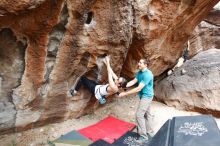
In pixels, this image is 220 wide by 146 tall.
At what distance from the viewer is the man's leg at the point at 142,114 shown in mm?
6258

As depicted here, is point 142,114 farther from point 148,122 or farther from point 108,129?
point 108,129

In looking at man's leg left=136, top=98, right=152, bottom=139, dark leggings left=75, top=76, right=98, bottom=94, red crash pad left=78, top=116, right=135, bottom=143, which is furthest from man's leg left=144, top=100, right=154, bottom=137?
dark leggings left=75, top=76, right=98, bottom=94

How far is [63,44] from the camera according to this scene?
225 inches

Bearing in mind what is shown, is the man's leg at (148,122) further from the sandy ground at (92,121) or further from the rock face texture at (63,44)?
the rock face texture at (63,44)

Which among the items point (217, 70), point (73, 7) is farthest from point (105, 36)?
point (217, 70)

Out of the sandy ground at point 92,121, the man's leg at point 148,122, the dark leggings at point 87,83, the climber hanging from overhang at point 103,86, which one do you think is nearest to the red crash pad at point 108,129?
the sandy ground at point 92,121

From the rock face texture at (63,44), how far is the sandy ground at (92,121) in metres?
0.16

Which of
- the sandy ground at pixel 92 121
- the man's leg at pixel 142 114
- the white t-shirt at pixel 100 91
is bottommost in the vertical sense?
the sandy ground at pixel 92 121

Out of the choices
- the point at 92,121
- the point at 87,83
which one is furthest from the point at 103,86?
the point at 92,121

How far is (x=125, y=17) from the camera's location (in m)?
5.95

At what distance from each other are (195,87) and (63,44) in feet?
12.9

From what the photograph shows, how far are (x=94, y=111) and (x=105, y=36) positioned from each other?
2.19 meters

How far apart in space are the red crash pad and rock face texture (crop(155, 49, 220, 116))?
1.78m

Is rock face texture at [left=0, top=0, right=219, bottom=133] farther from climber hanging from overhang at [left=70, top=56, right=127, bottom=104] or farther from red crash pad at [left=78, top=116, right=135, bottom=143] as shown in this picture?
red crash pad at [left=78, top=116, right=135, bottom=143]
